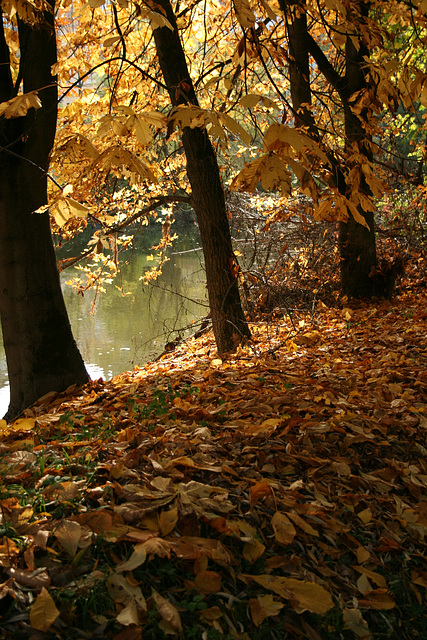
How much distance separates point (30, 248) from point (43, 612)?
3.57 m

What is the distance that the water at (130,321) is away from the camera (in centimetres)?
937

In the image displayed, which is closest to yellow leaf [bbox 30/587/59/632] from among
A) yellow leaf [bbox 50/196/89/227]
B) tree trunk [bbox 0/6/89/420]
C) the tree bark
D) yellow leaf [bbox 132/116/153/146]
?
yellow leaf [bbox 50/196/89/227]

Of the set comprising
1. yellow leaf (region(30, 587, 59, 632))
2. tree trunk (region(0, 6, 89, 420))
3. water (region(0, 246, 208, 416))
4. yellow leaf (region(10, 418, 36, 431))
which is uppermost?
tree trunk (region(0, 6, 89, 420))

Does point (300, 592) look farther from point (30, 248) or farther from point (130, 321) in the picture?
point (130, 321)

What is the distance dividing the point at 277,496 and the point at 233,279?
12.0 ft

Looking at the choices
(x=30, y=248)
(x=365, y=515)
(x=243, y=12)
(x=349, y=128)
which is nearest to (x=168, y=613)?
(x=365, y=515)

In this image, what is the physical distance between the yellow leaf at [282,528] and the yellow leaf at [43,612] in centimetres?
87

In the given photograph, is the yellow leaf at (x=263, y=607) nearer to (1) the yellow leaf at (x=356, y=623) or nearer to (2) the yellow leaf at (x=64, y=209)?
(1) the yellow leaf at (x=356, y=623)

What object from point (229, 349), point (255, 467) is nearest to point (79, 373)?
point (229, 349)

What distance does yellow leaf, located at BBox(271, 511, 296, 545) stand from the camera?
199 centimetres

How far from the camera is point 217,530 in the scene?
1.95 meters

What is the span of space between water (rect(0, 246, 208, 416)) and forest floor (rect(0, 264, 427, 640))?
4528 mm

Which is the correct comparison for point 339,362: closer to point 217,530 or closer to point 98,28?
point 217,530

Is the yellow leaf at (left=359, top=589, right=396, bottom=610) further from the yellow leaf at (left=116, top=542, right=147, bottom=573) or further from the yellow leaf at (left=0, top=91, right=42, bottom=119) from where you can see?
the yellow leaf at (left=0, top=91, right=42, bottom=119)
